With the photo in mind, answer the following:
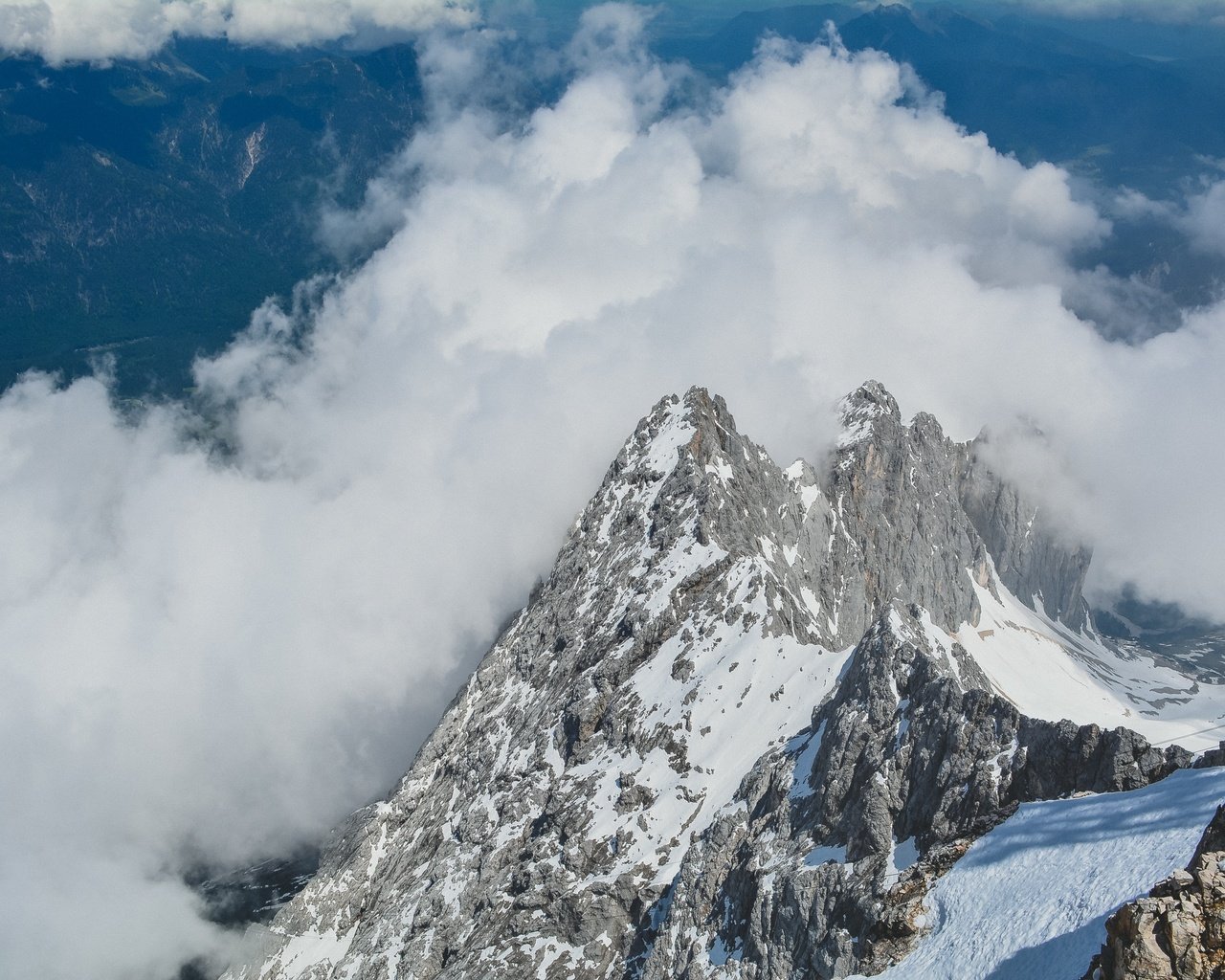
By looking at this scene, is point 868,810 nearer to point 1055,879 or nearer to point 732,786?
point 1055,879

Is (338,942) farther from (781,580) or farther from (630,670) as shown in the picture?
(781,580)

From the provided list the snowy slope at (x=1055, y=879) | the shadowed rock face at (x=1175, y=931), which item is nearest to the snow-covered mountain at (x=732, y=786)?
the snowy slope at (x=1055, y=879)

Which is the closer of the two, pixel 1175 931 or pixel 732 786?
pixel 1175 931

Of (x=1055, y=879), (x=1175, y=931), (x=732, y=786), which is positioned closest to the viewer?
(x=1175, y=931)

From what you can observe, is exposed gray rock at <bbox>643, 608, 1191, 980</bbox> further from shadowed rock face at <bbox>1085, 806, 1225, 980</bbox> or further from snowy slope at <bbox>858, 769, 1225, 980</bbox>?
shadowed rock face at <bbox>1085, 806, 1225, 980</bbox>

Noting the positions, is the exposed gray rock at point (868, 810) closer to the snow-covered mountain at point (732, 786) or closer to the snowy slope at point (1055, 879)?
the snow-covered mountain at point (732, 786)

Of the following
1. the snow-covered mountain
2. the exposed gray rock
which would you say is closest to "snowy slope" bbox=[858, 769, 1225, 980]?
the snow-covered mountain

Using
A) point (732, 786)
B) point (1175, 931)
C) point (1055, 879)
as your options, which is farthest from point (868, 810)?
point (1175, 931)
